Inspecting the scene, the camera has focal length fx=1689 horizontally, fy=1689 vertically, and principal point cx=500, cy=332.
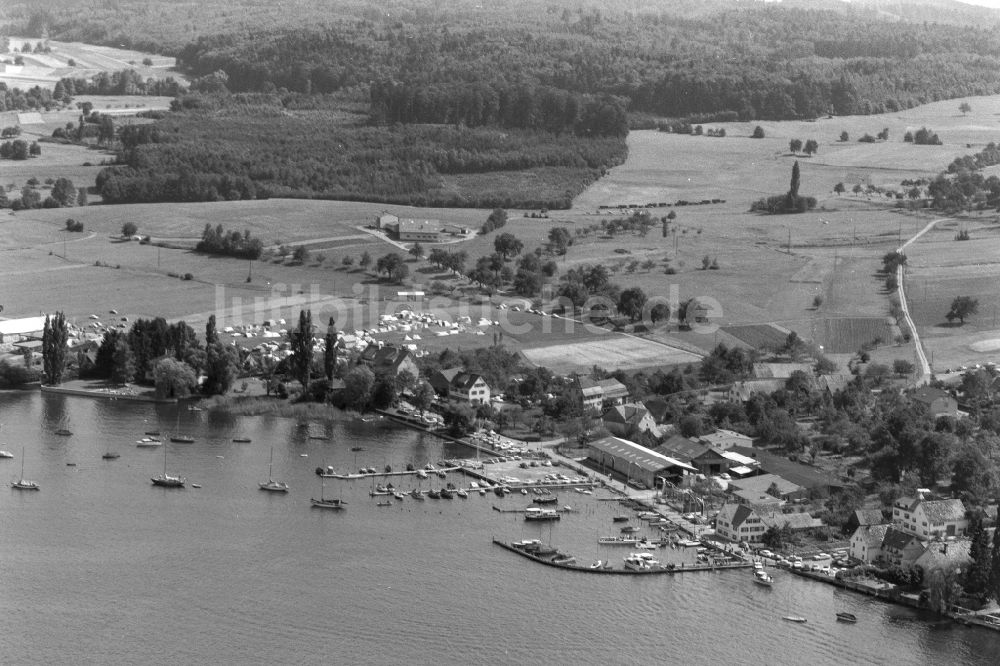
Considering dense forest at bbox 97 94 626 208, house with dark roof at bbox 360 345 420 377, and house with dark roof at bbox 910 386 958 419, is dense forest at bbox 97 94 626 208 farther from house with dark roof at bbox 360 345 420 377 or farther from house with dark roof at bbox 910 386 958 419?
house with dark roof at bbox 910 386 958 419

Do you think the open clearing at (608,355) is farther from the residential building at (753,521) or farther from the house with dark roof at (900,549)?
the house with dark roof at (900,549)

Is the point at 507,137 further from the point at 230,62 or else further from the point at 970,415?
the point at 970,415

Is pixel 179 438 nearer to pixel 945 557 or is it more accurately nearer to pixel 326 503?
pixel 326 503

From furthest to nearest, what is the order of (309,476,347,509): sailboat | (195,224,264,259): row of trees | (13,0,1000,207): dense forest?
(13,0,1000,207): dense forest → (195,224,264,259): row of trees → (309,476,347,509): sailboat

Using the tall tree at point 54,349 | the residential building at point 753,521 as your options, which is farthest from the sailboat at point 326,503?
the tall tree at point 54,349

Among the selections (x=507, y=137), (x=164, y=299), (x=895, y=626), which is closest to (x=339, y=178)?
(x=507, y=137)

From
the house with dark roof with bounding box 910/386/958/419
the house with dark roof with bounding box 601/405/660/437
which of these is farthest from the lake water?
the house with dark roof with bounding box 910/386/958/419
